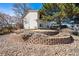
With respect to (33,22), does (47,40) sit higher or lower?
lower

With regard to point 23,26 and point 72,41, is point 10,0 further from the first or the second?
point 72,41

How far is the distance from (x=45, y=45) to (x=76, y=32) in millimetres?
385

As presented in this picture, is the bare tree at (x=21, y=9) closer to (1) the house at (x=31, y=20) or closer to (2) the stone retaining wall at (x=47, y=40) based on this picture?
(1) the house at (x=31, y=20)

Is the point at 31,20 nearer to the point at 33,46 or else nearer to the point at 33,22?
the point at 33,22

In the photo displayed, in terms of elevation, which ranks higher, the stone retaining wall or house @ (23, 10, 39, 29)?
house @ (23, 10, 39, 29)

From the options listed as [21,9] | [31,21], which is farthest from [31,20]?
[21,9]

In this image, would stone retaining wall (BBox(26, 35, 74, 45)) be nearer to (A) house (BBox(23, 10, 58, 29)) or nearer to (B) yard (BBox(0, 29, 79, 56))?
(B) yard (BBox(0, 29, 79, 56))

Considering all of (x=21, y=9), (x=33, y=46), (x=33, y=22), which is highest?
(x=21, y=9)

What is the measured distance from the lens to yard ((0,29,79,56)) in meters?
3.24

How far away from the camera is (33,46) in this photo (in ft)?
10.7

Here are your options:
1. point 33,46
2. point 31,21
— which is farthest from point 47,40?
point 31,21

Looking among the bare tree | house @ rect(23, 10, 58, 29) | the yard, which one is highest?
the bare tree

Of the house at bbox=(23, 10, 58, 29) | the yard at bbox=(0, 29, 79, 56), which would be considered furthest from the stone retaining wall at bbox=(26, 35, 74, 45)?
the house at bbox=(23, 10, 58, 29)

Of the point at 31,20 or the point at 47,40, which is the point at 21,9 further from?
the point at 47,40
